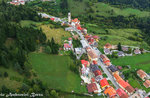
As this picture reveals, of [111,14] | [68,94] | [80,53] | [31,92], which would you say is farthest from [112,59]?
[111,14]

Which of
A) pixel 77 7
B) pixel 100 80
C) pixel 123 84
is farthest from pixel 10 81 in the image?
pixel 77 7

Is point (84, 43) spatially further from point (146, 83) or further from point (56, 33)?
point (146, 83)

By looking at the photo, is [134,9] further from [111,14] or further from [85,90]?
[85,90]

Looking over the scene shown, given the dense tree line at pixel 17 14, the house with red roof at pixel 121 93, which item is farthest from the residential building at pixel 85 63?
the dense tree line at pixel 17 14

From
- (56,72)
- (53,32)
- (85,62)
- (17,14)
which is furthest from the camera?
(17,14)

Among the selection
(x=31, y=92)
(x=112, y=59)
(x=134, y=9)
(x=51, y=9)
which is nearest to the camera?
(x=31, y=92)

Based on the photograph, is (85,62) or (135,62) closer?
(85,62)

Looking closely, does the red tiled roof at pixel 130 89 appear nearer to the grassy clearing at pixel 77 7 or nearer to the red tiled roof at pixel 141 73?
the red tiled roof at pixel 141 73
